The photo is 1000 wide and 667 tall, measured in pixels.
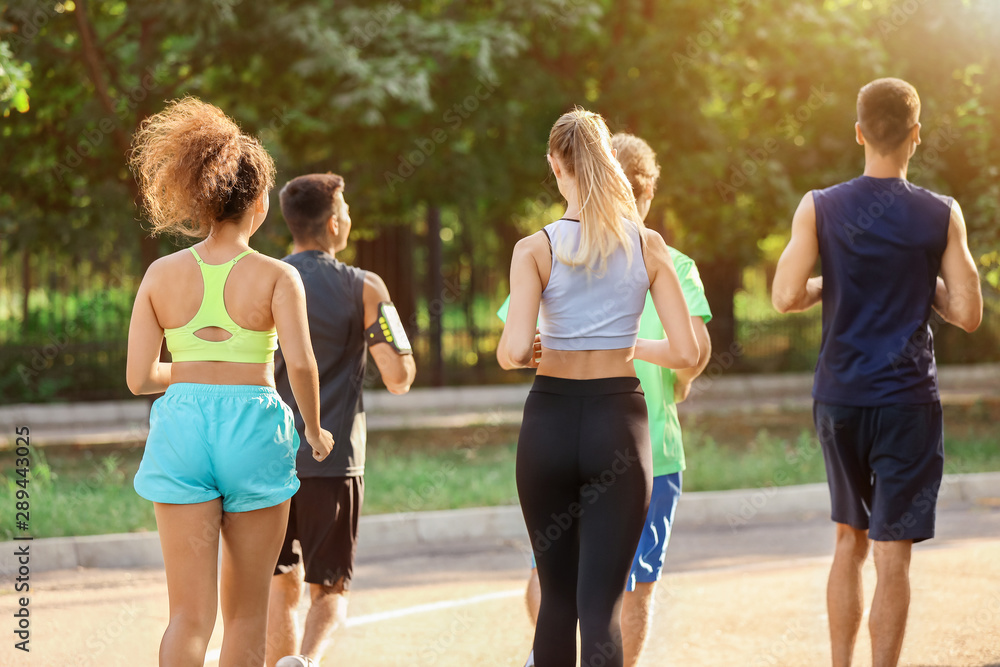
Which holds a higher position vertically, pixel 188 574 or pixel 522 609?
pixel 188 574

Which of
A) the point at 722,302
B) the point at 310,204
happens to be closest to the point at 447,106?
the point at 310,204

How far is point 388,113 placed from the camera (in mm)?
11875

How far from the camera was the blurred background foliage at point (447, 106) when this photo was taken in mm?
10602

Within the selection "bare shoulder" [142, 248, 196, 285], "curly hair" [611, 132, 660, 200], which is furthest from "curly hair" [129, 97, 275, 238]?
"curly hair" [611, 132, 660, 200]

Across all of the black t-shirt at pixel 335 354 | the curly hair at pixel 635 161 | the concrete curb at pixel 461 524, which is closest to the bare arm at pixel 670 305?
the curly hair at pixel 635 161

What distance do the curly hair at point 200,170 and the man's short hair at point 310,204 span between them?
2.47ft

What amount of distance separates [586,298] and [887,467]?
55.8 inches

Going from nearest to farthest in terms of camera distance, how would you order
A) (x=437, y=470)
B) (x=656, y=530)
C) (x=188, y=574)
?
(x=188, y=574) < (x=656, y=530) < (x=437, y=470)

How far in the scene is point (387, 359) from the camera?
3.83m

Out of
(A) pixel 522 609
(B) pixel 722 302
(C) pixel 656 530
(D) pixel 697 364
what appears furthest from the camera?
(B) pixel 722 302

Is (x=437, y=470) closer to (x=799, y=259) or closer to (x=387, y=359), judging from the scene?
(x=387, y=359)

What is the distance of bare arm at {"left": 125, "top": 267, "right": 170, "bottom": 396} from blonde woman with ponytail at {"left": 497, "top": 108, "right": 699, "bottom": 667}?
1000 millimetres

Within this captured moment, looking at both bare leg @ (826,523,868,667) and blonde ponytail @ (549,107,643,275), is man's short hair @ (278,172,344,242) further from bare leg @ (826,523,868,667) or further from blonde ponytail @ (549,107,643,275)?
bare leg @ (826,523,868,667)

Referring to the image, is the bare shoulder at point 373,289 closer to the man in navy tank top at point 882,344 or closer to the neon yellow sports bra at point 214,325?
the neon yellow sports bra at point 214,325
